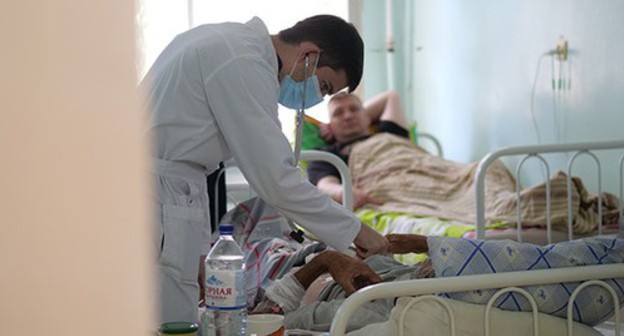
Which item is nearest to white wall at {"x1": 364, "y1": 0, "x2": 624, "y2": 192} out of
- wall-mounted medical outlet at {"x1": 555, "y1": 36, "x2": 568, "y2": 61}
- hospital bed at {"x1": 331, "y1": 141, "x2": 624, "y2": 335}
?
wall-mounted medical outlet at {"x1": 555, "y1": 36, "x2": 568, "y2": 61}

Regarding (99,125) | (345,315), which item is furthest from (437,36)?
(99,125)

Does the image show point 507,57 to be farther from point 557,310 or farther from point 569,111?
point 557,310

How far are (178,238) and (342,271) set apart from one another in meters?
0.37

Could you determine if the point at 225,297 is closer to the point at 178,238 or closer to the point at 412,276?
the point at 178,238

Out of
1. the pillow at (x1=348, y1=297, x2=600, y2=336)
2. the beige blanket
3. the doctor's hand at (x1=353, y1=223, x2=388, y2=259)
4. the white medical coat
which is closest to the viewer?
the pillow at (x1=348, y1=297, x2=600, y2=336)

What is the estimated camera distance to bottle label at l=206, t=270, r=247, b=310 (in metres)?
1.68

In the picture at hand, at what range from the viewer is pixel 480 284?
1.57 m

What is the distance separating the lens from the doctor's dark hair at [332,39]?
84.2 inches

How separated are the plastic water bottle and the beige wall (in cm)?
Result: 118

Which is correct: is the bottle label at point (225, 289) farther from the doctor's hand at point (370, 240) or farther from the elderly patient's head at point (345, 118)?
the elderly patient's head at point (345, 118)

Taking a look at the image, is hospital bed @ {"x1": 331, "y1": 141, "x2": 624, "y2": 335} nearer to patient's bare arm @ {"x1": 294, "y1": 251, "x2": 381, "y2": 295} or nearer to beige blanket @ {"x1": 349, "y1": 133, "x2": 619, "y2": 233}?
patient's bare arm @ {"x1": 294, "y1": 251, "x2": 381, "y2": 295}

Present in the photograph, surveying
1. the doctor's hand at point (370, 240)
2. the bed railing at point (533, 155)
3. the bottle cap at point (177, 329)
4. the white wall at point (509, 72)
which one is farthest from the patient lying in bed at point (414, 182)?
the bottle cap at point (177, 329)

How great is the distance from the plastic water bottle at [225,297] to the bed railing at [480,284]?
11.1 inches

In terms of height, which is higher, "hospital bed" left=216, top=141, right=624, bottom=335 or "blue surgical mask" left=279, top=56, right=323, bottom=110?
"blue surgical mask" left=279, top=56, right=323, bottom=110
